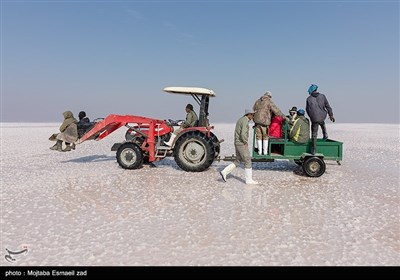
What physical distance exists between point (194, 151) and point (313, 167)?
124 inches

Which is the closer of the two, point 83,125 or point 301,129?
point 301,129

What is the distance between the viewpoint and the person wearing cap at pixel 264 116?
25.1 ft

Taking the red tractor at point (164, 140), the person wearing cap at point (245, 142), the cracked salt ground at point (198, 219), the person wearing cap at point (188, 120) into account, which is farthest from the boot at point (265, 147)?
the person wearing cap at point (188, 120)

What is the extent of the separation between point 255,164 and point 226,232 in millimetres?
5956

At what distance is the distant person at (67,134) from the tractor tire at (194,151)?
10.2ft

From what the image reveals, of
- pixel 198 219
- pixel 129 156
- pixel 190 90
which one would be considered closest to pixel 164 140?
pixel 129 156

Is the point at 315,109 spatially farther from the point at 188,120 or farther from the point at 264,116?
the point at 188,120

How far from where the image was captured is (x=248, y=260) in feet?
10.7

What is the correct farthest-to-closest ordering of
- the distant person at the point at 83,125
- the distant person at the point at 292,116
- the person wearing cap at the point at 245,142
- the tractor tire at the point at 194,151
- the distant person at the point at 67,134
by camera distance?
the distant person at the point at 83,125
the distant person at the point at 67,134
the tractor tire at the point at 194,151
the distant person at the point at 292,116
the person wearing cap at the point at 245,142

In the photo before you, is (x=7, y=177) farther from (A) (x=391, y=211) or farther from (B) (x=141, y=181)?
(A) (x=391, y=211)

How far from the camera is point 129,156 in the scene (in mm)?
8719

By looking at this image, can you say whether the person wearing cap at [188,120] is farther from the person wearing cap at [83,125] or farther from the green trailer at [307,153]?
the person wearing cap at [83,125]

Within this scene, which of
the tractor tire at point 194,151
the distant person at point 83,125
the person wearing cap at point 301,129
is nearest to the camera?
the person wearing cap at point 301,129
